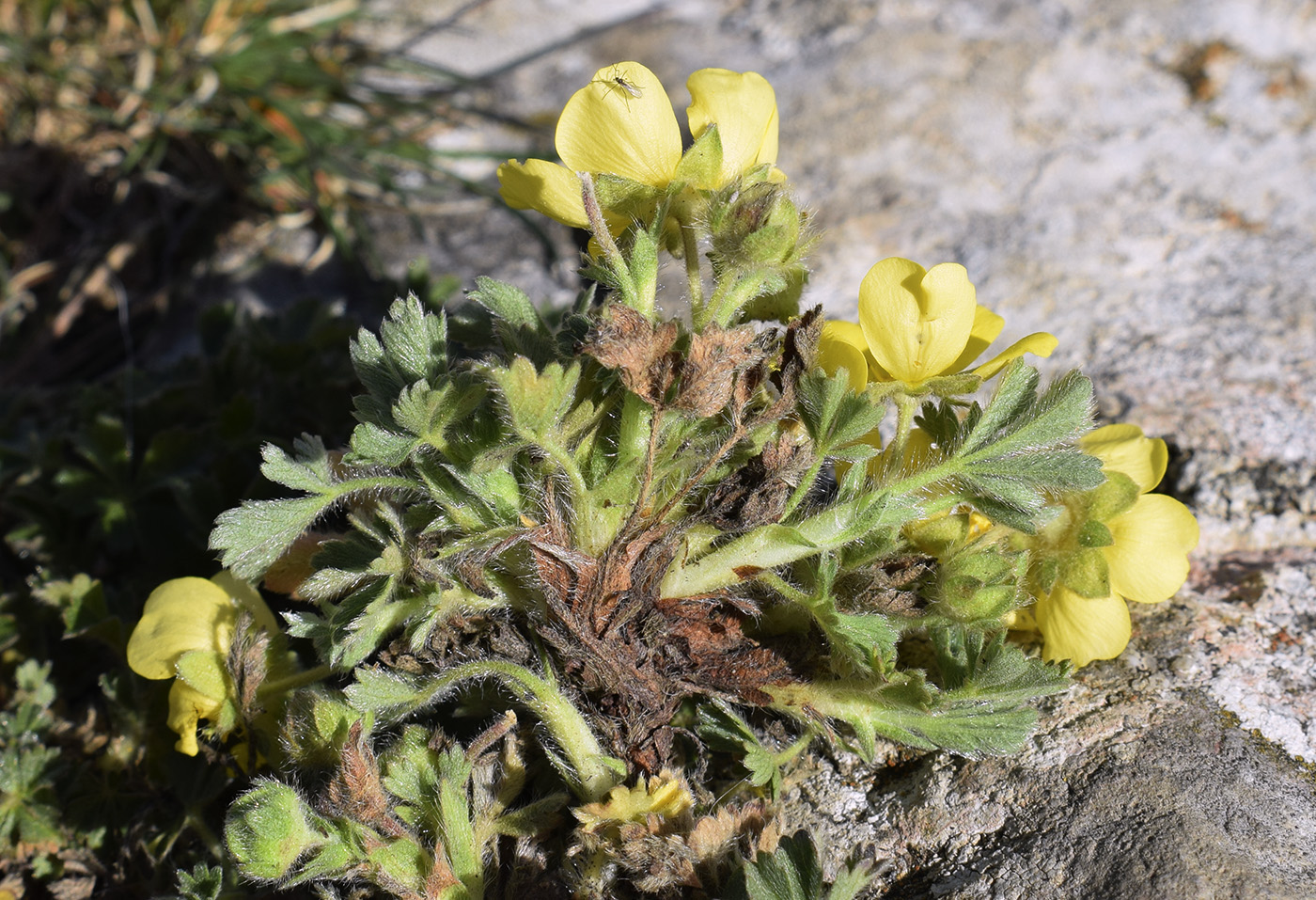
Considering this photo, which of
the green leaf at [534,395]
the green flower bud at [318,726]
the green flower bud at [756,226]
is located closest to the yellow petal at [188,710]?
the green flower bud at [318,726]

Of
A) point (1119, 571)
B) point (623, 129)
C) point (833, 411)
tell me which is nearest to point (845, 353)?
point (833, 411)

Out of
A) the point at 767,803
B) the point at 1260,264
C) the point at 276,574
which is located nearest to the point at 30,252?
the point at 276,574

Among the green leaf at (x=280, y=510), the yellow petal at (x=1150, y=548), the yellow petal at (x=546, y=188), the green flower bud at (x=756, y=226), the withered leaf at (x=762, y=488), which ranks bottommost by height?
the yellow petal at (x=1150, y=548)

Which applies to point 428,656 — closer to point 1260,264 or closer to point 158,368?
point 158,368

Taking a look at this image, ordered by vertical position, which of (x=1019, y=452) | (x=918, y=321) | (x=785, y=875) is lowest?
(x=785, y=875)

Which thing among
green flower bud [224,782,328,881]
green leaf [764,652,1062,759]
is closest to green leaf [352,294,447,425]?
green flower bud [224,782,328,881]

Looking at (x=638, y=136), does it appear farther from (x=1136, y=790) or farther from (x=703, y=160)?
(x=1136, y=790)

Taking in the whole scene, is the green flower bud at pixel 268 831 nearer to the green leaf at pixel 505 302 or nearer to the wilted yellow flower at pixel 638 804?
the wilted yellow flower at pixel 638 804

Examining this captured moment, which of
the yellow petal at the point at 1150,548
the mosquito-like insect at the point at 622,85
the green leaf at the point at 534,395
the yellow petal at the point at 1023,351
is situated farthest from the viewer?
the yellow petal at the point at 1150,548
